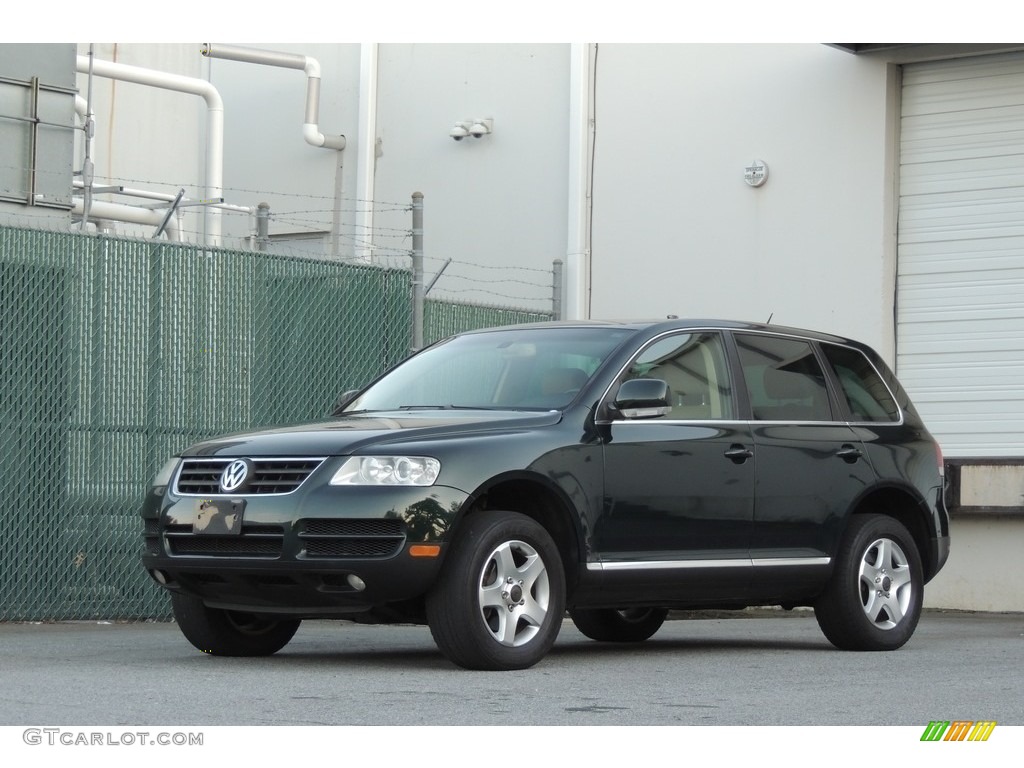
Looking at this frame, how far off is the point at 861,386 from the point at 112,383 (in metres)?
4.83

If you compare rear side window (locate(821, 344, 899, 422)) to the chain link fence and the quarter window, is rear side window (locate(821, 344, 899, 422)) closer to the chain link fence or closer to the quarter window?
the quarter window

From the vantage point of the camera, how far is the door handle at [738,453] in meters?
9.63

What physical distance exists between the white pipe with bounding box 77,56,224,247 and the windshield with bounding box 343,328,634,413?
34.5ft

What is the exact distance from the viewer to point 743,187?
17.1 m

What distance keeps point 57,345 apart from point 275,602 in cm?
394

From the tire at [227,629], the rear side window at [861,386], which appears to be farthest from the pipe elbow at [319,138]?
the tire at [227,629]

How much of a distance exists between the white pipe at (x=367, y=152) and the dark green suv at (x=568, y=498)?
9.58m

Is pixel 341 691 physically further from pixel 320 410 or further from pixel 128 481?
pixel 320 410

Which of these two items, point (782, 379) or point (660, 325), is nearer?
point (660, 325)

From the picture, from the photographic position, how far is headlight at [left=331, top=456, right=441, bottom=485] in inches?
328

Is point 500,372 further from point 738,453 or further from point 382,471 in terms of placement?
point 382,471

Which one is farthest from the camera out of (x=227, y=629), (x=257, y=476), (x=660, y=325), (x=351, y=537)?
(x=660, y=325)

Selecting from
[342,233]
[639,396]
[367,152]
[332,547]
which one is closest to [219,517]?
[332,547]

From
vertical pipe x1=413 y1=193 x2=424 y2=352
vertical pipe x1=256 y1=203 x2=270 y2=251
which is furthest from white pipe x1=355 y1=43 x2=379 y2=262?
vertical pipe x1=413 y1=193 x2=424 y2=352
